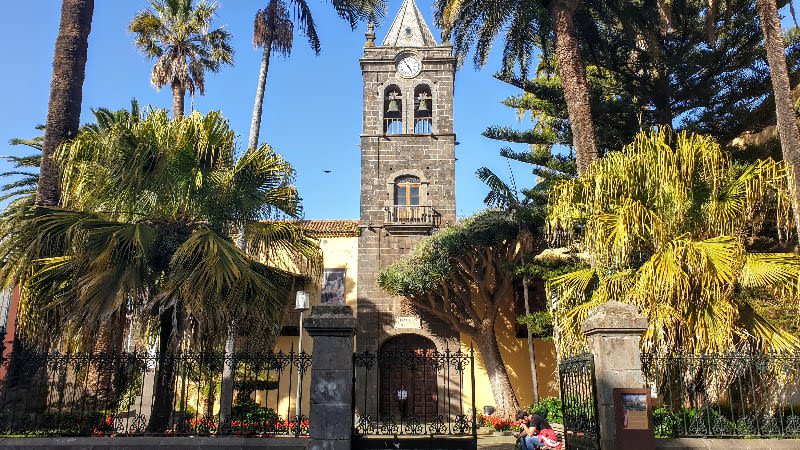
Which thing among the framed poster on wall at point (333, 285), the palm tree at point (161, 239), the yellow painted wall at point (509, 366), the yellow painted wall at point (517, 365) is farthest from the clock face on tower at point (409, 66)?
the palm tree at point (161, 239)

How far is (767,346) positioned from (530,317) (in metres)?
8.89

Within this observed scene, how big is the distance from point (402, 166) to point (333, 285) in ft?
16.4

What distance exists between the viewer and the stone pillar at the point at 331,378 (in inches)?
301

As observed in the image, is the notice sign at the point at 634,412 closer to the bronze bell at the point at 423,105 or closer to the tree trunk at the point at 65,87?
the tree trunk at the point at 65,87

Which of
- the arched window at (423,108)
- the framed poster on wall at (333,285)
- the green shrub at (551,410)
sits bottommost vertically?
the green shrub at (551,410)

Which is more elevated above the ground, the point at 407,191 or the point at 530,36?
the point at 530,36

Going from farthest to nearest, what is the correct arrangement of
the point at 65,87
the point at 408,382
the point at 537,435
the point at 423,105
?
the point at 423,105
the point at 408,382
the point at 65,87
the point at 537,435

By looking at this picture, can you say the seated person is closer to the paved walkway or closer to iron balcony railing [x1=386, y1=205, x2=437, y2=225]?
the paved walkway

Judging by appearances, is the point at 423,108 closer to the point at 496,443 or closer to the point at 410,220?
the point at 410,220

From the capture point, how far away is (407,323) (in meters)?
22.0

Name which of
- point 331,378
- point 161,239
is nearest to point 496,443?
point 331,378

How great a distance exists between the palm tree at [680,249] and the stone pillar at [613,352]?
77.5 inches

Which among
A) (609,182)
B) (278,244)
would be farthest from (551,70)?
(278,244)

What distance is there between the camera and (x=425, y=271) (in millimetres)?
19969
